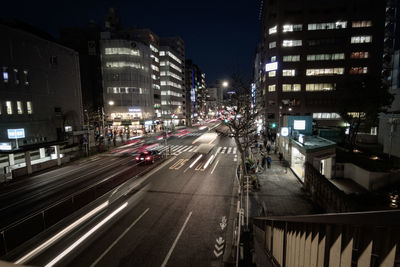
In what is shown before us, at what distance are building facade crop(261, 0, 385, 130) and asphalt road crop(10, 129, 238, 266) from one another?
47878mm

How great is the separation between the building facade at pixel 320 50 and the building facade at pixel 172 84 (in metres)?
41.0

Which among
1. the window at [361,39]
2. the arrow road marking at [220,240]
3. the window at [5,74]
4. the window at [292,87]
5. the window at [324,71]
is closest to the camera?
the arrow road marking at [220,240]

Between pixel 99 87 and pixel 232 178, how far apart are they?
58969 mm

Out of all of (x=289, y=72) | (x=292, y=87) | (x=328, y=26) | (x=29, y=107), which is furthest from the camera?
(x=292, y=87)

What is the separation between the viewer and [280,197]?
15031 millimetres

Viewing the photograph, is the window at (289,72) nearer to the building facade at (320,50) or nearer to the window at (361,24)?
the building facade at (320,50)

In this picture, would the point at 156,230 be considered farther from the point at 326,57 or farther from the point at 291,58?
the point at 326,57

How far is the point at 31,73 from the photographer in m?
28.6

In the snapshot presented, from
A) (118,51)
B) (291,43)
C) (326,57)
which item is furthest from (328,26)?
(118,51)

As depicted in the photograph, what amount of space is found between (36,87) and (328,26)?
71.3 metres

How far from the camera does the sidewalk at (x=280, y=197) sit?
42.1 feet

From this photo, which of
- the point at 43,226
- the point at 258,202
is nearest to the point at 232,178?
the point at 258,202

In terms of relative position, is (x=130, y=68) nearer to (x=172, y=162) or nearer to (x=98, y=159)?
(x=98, y=159)

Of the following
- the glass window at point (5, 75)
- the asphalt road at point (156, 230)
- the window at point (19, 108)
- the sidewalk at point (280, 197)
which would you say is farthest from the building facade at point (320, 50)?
the glass window at point (5, 75)
